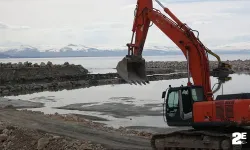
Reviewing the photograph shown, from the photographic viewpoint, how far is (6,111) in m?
24.1

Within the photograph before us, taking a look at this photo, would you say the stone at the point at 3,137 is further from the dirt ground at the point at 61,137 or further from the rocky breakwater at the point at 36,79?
the rocky breakwater at the point at 36,79

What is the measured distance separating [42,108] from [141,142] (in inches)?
660

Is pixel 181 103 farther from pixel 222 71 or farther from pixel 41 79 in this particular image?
pixel 41 79

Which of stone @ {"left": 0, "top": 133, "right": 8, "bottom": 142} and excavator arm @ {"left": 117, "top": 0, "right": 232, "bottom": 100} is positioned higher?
excavator arm @ {"left": 117, "top": 0, "right": 232, "bottom": 100}

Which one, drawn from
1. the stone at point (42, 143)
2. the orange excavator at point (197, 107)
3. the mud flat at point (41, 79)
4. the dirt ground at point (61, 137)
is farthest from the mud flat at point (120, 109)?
the mud flat at point (41, 79)

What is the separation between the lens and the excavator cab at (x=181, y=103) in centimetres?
1166

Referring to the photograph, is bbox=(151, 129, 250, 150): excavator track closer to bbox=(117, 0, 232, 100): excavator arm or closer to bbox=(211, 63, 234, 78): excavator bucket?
bbox=(117, 0, 232, 100): excavator arm

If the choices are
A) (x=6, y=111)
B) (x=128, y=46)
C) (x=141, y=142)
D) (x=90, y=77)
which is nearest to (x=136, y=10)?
(x=128, y=46)

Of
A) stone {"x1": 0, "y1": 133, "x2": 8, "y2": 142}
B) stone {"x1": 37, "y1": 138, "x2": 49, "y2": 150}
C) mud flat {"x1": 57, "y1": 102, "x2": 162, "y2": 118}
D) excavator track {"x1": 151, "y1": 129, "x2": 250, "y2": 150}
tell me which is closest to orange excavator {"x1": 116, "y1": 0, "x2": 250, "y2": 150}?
excavator track {"x1": 151, "y1": 129, "x2": 250, "y2": 150}

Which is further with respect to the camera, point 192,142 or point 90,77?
point 90,77

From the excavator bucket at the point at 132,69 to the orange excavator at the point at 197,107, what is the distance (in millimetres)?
60

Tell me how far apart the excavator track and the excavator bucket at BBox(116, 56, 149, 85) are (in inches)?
150

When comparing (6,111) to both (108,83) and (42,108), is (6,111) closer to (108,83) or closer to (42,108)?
(42,108)

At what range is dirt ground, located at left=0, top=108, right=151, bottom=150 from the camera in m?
14.7
